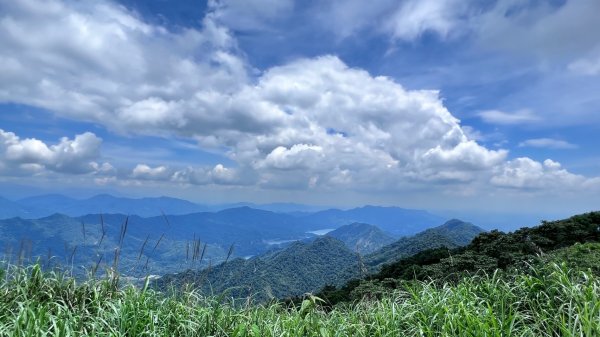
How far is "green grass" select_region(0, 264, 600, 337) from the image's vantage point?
504cm

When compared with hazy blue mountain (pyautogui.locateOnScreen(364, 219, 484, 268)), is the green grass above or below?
above

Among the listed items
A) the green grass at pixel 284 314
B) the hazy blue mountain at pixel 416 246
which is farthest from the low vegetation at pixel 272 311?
the hazy blue mountain at pixel 416 246

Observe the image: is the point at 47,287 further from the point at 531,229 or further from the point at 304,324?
the point at 531,229

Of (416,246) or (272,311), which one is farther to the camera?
(416,246)

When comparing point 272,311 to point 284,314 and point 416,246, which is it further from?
point 416,246

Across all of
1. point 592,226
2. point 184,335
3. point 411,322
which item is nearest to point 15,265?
point 184,335

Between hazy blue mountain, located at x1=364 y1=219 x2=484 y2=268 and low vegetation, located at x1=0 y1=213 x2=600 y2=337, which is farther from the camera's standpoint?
hazy blue mountain, located at x1=364 y1=219 x2=484 y2=268

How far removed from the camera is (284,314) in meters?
6.82

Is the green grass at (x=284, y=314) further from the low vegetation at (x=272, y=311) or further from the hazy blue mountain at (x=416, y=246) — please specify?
the hazy blue mountain at (x=416, y=246)

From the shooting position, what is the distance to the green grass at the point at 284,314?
5.04m

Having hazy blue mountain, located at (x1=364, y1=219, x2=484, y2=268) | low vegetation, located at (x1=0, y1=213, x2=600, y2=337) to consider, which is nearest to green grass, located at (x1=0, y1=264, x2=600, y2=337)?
low vegetation, located at (x1=0, y1=213, x2=600, y2=337)

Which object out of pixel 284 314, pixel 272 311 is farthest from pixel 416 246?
pixel 272 311

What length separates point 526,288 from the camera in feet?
20.2

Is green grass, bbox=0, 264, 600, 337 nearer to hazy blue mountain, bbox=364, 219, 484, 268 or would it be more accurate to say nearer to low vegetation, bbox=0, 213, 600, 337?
low vegetation, bbox=0, 213, 600, 337
